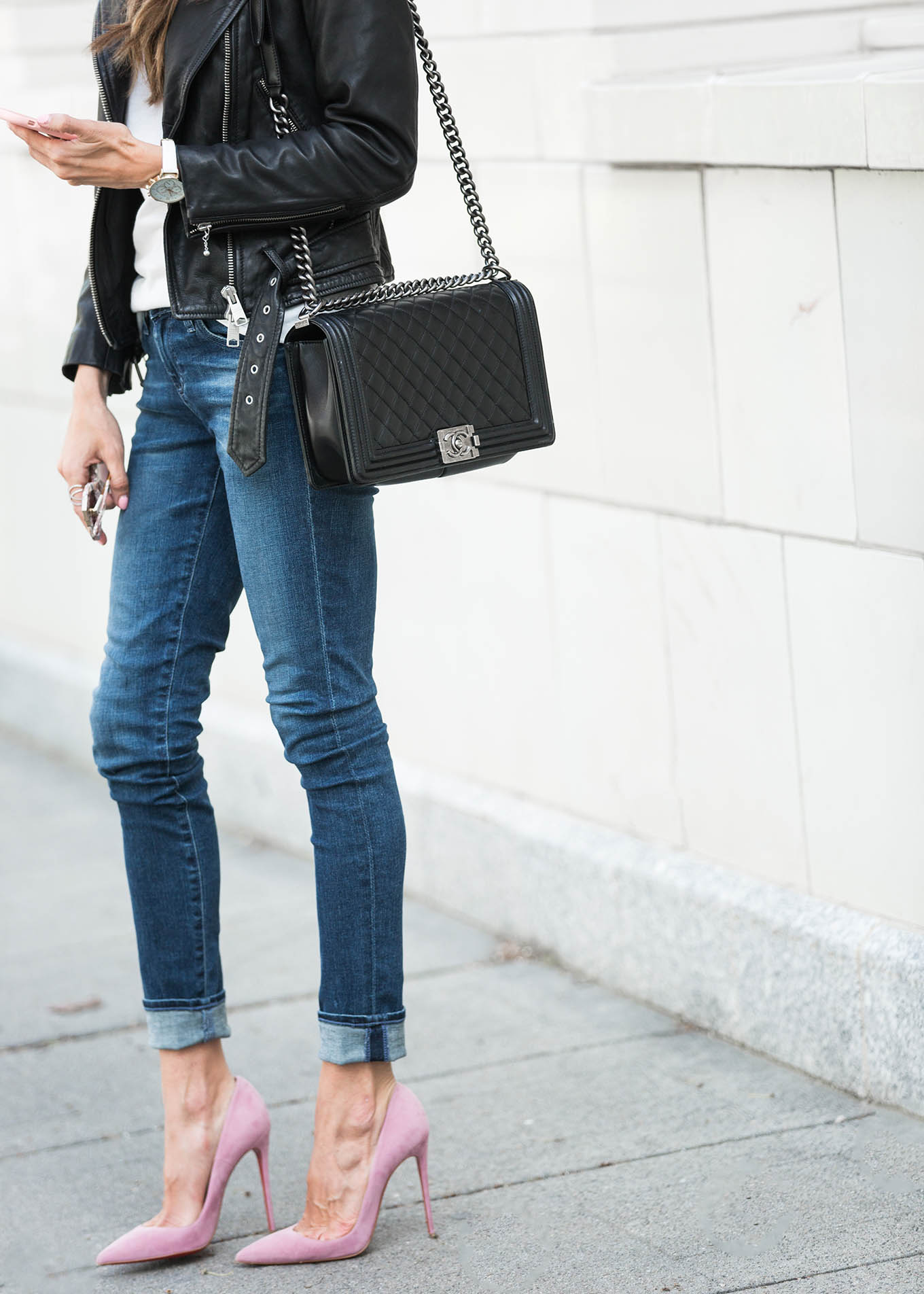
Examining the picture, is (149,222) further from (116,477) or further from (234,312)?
(116,477)

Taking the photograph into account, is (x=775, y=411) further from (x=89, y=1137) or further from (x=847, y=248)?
(x=89, y=1137)

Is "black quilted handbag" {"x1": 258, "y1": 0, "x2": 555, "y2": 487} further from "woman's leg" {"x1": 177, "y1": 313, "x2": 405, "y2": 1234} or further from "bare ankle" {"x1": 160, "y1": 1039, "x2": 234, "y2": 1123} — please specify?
"bare ankle" {"x1": 160, "y1": 1039, "x2": 234, "y2": 1123}

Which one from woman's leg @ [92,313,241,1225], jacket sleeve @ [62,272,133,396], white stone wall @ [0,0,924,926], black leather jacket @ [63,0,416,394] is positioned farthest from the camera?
white stone wall @ [0,0,924,926]

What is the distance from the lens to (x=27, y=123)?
2377 millimetres

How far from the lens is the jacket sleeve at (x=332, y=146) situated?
8.02 ft

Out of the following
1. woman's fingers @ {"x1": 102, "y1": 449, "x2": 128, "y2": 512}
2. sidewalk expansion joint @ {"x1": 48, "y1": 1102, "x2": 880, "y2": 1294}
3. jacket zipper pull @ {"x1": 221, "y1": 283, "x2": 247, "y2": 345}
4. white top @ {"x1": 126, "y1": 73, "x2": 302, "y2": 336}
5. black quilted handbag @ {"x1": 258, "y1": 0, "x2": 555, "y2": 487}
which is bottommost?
sidewalk expansion joint @ {"x1": 48, "y1": 1102, "x2": 880, "y2": 1294}

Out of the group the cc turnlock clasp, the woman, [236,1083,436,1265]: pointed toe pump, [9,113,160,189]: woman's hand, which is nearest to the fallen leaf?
the woman

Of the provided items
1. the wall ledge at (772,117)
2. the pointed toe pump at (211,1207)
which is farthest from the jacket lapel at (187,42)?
the pointed toe pump at (211,1207)

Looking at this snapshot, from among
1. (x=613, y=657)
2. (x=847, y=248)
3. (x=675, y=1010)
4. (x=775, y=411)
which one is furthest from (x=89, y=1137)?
(x=847, y=248)

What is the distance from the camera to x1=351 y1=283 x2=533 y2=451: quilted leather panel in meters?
2.45

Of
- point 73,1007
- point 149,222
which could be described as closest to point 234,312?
point 149,222

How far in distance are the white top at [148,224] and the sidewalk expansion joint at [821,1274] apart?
155 centimetres

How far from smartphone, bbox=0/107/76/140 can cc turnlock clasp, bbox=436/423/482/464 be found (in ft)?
2.00

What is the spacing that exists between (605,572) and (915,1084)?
1.19 m
